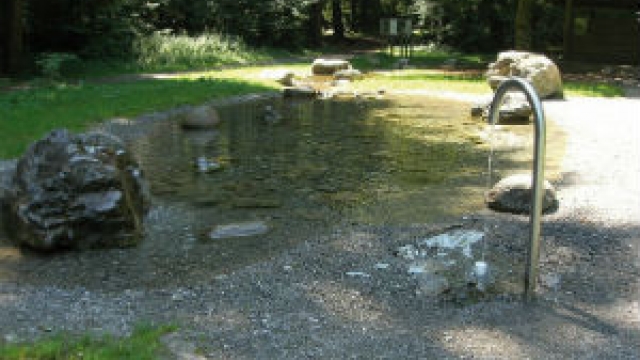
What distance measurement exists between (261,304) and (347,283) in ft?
2.74

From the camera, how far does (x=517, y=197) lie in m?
7.77

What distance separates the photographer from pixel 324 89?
2002cm

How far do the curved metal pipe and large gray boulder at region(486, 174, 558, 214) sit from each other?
213cm

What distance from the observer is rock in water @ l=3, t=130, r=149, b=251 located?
6977mm

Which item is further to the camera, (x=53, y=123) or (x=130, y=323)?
(x=53, y=123)

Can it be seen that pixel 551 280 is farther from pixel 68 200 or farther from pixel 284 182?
pixel 68 200

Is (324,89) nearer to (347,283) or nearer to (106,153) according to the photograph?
(106,153)

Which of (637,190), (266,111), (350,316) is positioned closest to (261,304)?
(350,316)

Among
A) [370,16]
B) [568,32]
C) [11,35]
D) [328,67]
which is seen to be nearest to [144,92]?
[11,35]

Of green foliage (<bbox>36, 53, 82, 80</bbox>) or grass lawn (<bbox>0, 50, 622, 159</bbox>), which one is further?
Result: green foliage (<bbox>36, 53, 82, 80</bbox>)

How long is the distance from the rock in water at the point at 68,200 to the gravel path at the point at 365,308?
0.41m

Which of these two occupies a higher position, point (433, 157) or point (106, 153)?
point (106, 153)

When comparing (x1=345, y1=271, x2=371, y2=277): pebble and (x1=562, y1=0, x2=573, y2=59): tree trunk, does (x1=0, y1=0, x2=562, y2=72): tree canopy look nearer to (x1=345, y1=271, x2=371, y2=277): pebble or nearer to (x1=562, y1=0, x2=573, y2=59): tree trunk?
(x1=562, y1=0, x2=573, y2=59): tree trunk

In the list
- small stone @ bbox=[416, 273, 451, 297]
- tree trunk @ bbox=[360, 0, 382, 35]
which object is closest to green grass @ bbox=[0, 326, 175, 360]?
small stone @ bbox=[416, 273, 451, 297]
